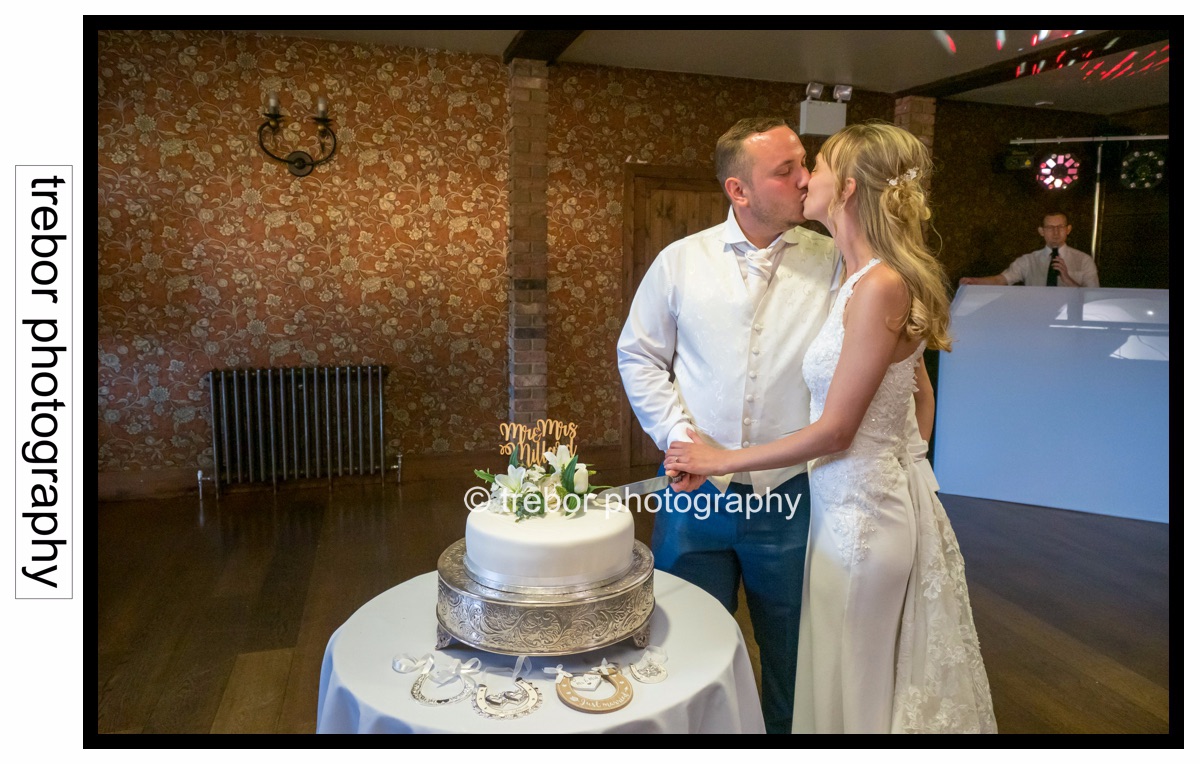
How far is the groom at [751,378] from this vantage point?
5.96 ft

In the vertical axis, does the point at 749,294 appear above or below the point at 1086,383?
above

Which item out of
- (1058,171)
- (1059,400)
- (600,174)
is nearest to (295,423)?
(600,174)

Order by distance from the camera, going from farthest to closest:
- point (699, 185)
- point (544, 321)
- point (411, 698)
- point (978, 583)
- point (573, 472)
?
point (699, 185)
point (544, 321)
point (978, 583)
point (573, 472)
point (411, 698)

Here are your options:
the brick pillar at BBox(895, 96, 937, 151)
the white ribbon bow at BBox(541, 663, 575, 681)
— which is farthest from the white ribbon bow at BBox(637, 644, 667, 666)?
the brick pillar at BBox(895, 96, 937, 151)

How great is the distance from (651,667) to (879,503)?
611 millimetres

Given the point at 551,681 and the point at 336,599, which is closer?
the point at 551,681

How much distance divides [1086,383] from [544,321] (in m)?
3.12

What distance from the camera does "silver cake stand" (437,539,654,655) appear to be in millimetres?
1307

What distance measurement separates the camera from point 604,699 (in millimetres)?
1242

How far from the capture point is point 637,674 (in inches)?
52.0

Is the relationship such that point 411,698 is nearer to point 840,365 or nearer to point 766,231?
point 840,365

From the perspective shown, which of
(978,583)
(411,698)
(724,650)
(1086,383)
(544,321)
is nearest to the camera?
(411,698)

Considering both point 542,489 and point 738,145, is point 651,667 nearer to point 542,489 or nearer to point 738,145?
point 542,489

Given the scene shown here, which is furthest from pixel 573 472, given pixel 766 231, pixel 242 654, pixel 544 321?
pixel 544 321
